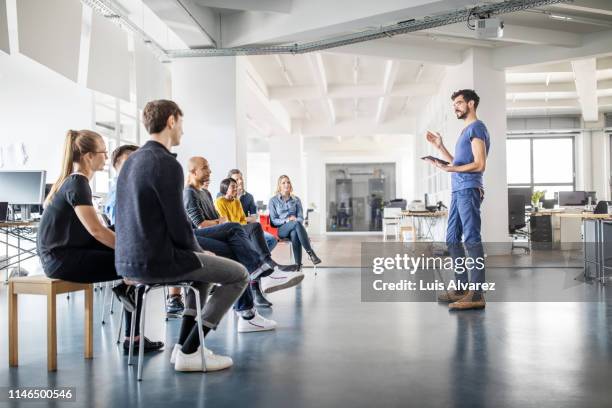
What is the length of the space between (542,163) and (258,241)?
1424 cm

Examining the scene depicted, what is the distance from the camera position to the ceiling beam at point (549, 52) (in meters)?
8.23

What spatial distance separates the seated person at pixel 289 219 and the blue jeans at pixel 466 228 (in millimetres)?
2285

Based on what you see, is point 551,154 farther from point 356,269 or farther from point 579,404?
point 579,404

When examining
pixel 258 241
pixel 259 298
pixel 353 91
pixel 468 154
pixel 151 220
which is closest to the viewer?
pixel 151 220

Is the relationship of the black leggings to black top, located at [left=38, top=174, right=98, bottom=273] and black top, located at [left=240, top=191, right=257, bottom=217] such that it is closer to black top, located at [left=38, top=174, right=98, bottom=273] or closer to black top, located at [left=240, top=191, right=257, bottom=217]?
black top, located at [left=38, top=174, right=98, bottom=273]

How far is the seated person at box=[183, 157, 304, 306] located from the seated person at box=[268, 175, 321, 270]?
2.15 meters

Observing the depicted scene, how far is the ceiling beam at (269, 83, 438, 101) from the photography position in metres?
11.8

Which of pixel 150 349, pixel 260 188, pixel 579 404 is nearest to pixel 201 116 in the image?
pixel 150 349

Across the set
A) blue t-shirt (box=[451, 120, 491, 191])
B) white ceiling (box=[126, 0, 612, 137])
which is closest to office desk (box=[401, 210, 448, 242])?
→ white ceiling (box=[126, 0, 612, 137])

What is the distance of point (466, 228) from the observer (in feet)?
13.9

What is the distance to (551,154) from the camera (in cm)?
1622

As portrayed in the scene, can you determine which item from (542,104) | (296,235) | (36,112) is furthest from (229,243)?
(542,104)

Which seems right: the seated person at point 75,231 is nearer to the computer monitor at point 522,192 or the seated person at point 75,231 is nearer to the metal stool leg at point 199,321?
the metal stool leg at point 199,321

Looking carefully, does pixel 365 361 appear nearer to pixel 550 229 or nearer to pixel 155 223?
pixel 155 223
